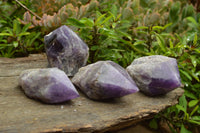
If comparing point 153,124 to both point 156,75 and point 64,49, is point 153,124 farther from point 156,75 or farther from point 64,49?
point 64,49

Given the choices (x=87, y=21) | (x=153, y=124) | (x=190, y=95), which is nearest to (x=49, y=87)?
(x=87, y=21)

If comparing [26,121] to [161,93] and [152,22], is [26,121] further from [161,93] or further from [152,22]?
[152,22]

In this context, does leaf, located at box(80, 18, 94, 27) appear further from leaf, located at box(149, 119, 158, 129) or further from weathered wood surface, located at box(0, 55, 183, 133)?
leaf, located at box(149, 119, 158, 129)

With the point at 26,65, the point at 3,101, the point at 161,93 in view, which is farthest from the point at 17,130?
the point at 161,93

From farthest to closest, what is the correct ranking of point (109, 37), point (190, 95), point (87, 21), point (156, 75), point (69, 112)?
point (190, 95)
point (109, 37)
point (87, 21)
point (156, 75)
point (69, 112)

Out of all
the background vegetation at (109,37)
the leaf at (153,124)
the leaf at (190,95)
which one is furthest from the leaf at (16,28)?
the leaf at (190,95)

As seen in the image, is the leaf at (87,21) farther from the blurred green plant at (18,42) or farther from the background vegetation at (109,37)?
the blurred green plant at (18,42)
